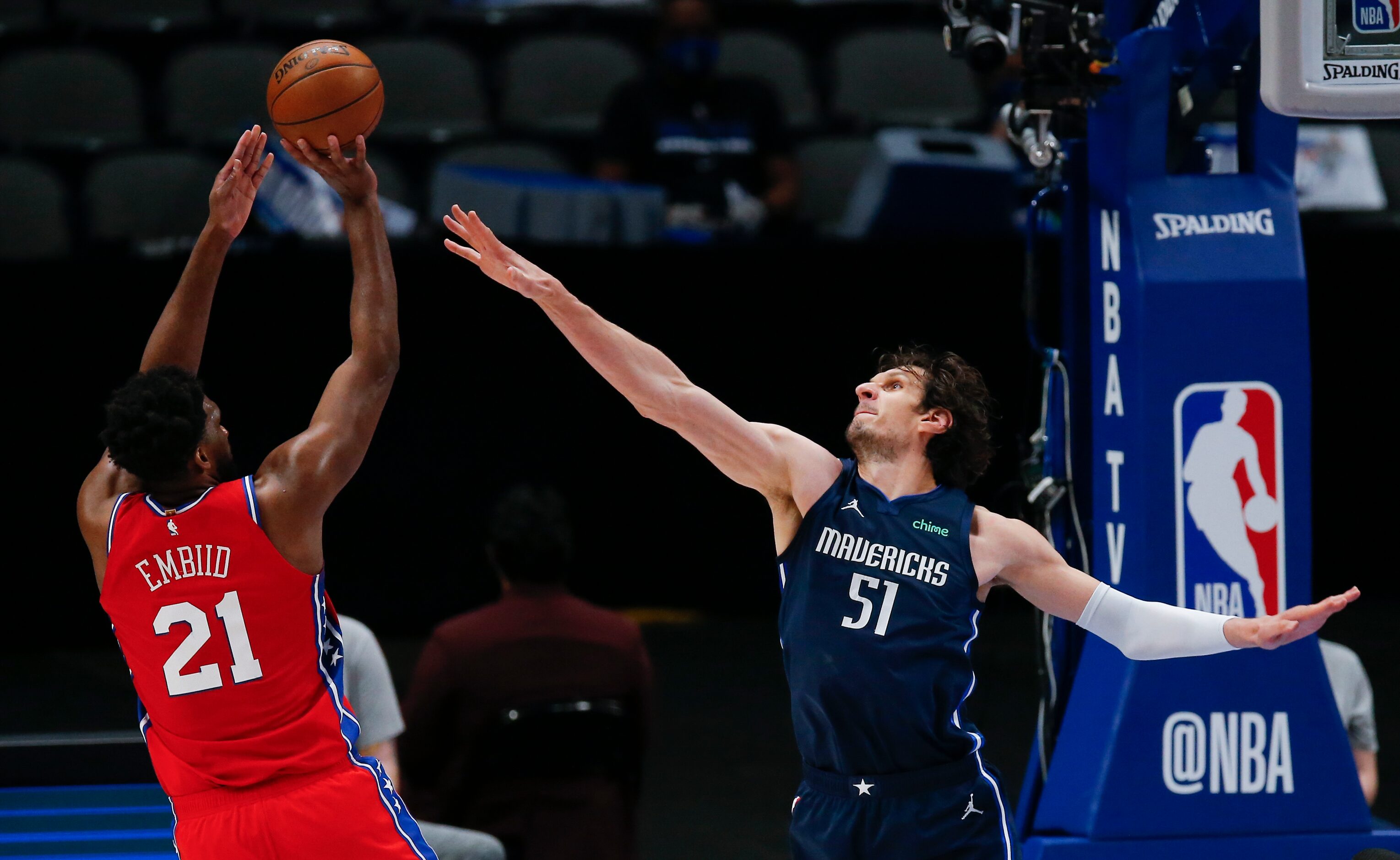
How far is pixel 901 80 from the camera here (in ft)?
32.2

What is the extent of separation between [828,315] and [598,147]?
5.55 ft

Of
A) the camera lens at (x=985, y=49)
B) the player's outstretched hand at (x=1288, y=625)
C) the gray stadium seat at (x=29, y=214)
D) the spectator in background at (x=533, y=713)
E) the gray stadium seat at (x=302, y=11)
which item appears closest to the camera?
the player's outstretched hand at (x=1288, y=625)

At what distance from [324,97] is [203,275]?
0.54 meters

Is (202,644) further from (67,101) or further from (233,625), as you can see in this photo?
(67,101)

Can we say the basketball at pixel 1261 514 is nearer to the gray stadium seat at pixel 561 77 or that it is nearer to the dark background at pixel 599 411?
the dark background at pixel 599 411

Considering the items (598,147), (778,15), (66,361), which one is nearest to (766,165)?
(598,147)

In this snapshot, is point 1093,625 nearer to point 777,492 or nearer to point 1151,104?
point 777,492

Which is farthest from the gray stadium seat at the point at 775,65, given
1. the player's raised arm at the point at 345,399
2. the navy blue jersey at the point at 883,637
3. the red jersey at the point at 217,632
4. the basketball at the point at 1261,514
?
the red jersey at the point at 217,632

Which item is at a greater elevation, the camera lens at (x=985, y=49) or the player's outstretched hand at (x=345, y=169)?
the player's outstretched hand at (x=345, y=169)

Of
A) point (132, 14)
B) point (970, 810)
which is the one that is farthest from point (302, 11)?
point (970, 810)

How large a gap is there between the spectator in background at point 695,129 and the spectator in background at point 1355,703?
391 cm

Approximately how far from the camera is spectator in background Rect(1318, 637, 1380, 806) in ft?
16.4

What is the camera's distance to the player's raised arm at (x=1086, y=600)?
11.6 ft

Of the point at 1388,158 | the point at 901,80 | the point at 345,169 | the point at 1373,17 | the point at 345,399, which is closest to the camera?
the point at 345,399
